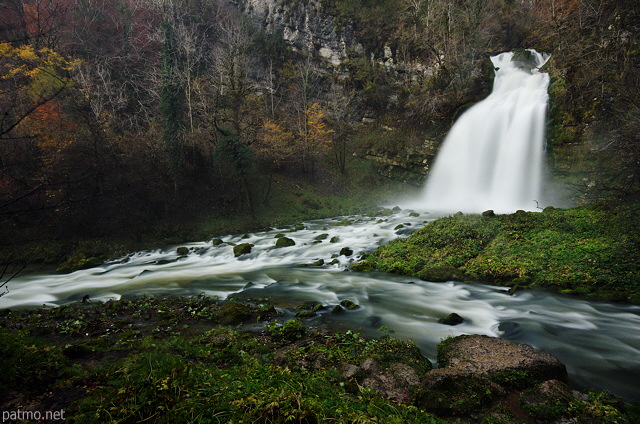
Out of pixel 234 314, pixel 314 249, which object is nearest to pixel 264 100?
pixel 314 249

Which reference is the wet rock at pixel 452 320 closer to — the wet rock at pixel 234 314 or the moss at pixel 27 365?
the wet rock at pixel 234 314

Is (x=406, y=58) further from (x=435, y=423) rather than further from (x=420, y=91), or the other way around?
(x=435, y=423)

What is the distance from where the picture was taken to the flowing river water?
6.36 m

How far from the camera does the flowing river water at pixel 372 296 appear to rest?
20.9ft

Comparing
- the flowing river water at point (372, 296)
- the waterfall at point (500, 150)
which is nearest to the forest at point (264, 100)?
the waterfall at point (500, 150)

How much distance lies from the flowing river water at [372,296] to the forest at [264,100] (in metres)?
3.67

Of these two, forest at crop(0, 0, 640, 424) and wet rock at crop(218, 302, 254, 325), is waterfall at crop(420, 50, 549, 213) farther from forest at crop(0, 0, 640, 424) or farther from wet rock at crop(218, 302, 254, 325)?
wet rock at crop(218, 302, 254, 325)

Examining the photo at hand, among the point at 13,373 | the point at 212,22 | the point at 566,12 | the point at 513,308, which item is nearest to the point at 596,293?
the point at 513,308

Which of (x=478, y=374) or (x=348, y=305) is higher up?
(x=478, y=374)

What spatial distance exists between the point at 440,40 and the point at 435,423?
41274 mm

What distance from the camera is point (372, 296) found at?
951cm

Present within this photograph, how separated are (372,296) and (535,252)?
6.07m

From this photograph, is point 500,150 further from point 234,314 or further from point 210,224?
point 234,314

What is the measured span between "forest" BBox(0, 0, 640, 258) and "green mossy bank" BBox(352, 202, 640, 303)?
1694 millimetres
